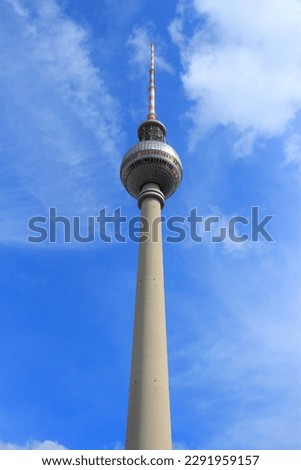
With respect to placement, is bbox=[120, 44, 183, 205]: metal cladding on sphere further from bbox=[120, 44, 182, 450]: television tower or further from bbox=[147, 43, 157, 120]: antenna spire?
bbox=[147, 43, 157, 120]: antenna spire

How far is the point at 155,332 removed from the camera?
52.0 metres

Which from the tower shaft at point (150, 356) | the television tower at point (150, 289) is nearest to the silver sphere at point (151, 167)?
the television tower at point (150, 289)

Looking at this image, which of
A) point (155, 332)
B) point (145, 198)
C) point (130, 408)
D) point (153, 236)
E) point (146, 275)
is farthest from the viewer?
point (145, 198)

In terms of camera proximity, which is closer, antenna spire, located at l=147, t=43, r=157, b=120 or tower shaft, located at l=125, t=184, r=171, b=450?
tower shaft, located at l=125, t=184, r=171, b=450

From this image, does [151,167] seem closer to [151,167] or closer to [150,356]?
[151,167]

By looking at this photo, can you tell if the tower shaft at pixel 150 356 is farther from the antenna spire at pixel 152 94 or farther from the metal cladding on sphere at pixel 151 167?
the antenna spire at pixel 152 94

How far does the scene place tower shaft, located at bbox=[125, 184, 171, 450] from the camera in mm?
44938

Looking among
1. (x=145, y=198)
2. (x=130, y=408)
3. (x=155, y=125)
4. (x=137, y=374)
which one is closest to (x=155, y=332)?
(x=137, y=374)

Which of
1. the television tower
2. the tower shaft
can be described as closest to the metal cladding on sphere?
the television tower

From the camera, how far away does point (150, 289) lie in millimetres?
55625

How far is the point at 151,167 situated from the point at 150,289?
65.7 ft
